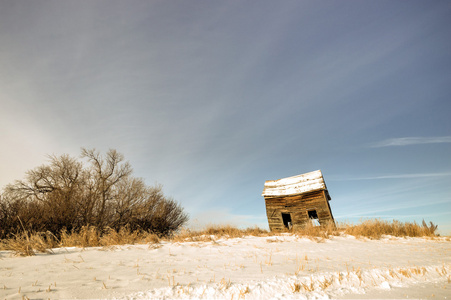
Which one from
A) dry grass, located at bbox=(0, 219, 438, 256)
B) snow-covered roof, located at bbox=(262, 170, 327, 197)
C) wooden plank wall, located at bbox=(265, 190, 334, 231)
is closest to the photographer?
dry grass, located at bbox=(0, 219, 438, 256)

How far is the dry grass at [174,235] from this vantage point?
479cm

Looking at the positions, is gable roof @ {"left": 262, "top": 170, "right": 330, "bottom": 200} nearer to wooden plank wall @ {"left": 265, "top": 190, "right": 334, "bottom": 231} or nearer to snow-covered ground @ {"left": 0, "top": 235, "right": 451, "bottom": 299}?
wooden plank wall @ {"left": 265, "top": 190, "right": 334, "bottom": 231}

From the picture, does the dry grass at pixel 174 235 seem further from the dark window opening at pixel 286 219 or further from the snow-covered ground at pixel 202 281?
the dark window opening at pixel 286 219

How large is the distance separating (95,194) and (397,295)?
18440 millimetres

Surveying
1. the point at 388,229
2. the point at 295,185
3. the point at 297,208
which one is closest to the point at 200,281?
the point at 388,229

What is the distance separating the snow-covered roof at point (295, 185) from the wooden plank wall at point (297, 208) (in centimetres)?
38

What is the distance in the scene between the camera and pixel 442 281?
2797mm

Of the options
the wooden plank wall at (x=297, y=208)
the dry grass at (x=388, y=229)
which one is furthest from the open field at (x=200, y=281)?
the wooden plank wall at (x=297, y=208)

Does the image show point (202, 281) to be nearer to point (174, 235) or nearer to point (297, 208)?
point (174, 235)

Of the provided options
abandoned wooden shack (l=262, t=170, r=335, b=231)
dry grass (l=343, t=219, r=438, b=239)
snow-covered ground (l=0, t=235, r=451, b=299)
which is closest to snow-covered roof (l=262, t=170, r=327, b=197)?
abandoned wooden shack (l=262, t=170, r=335, b=231)

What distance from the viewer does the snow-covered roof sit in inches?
605

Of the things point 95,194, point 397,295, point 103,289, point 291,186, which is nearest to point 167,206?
point 95,194

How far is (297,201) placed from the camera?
15758 millimetres

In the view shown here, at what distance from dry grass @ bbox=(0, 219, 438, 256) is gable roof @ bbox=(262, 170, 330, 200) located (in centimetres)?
553
